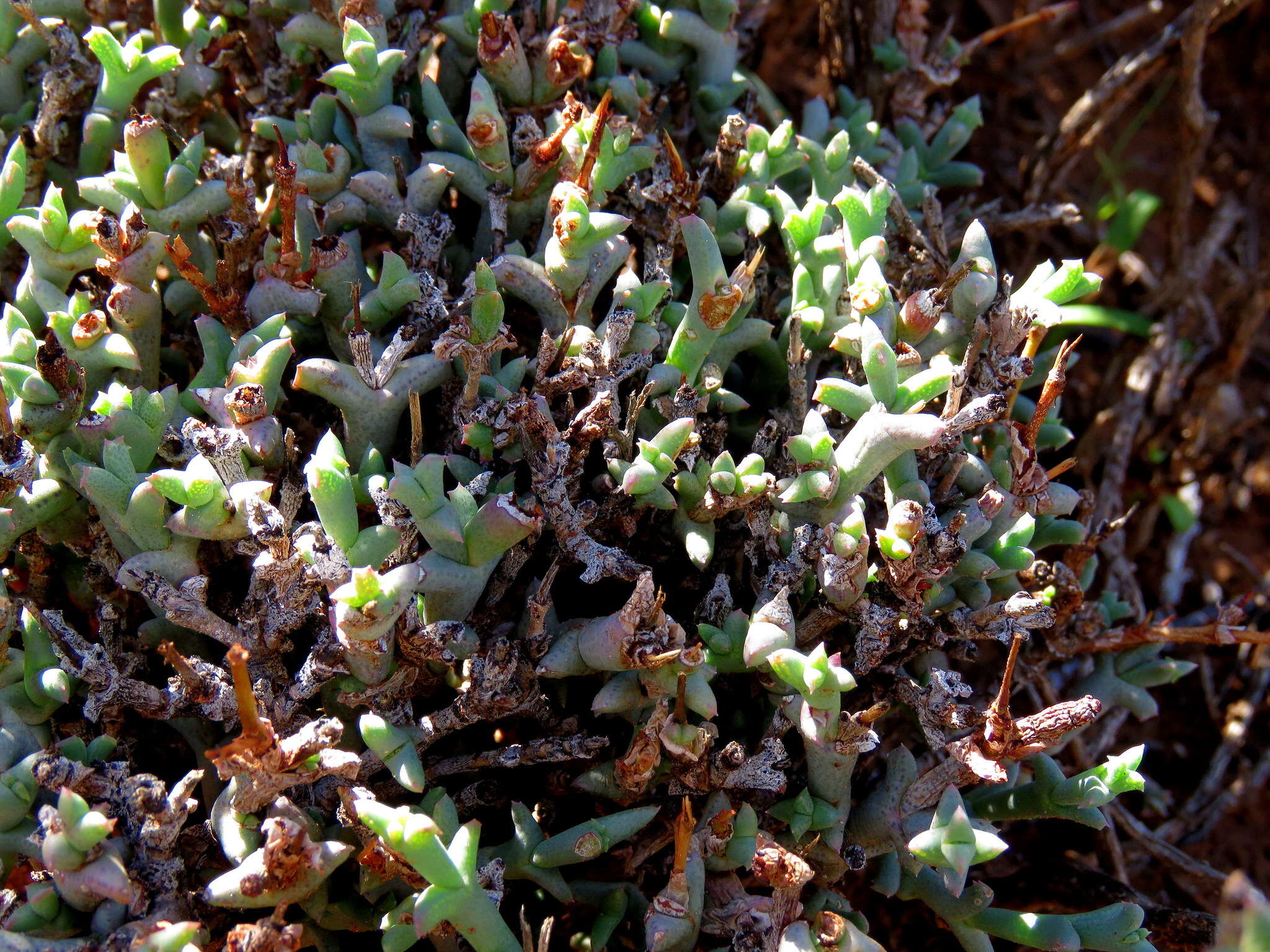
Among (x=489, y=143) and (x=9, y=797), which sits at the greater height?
(x=489, y=143)

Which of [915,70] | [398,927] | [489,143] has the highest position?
[915,70]

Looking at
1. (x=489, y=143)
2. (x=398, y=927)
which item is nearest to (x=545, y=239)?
(x=489, y=143)

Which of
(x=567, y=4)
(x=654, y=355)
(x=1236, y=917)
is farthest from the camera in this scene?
(x=567, y=4)

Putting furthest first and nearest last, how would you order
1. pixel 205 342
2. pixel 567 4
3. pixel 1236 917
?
pixel 567 4
pixel 205 342
pixel 1236 917

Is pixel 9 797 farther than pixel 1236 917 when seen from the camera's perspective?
Yes

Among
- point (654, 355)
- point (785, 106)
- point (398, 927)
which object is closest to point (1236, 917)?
point (398, 927)

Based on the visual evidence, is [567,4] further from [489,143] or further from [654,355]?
[654,355]
